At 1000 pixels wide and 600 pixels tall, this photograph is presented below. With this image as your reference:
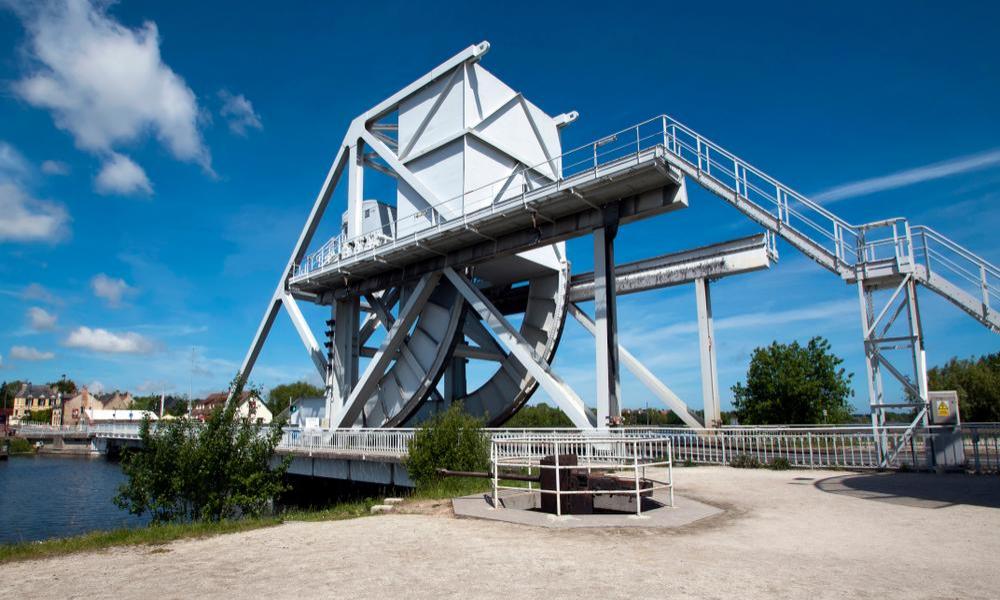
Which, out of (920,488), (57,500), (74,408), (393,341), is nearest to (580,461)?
(920,488)

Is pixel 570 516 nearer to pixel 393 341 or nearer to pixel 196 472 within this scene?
pixel 196 472

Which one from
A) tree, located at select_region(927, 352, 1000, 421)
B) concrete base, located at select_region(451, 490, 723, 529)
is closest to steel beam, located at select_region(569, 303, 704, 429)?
concrete base, located at select_region(451, 490, 723, 529)

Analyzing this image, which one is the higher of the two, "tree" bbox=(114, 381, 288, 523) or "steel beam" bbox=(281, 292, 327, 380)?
"steel beam" bbox=(281, 292, 327, 380)

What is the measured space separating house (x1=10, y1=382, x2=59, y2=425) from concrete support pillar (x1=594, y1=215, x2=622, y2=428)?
128 metres

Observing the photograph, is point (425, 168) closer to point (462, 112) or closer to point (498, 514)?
point (462, 112)

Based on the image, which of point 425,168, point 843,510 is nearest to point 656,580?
point 843,510

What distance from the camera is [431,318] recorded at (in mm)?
27797

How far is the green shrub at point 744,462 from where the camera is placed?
17469 millimetres

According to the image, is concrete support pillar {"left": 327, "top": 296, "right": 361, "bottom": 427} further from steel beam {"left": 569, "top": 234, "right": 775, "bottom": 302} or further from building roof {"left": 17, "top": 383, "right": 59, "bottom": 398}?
building roof {"left": 17, "top": 383, "right": 59, "bottom": 398}

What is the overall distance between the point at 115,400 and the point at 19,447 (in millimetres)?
56803

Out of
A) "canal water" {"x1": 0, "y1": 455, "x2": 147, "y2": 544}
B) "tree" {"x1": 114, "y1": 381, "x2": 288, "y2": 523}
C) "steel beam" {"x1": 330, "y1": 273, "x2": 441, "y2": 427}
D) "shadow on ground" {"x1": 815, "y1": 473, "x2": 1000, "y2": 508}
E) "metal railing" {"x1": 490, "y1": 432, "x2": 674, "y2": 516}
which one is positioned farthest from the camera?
"steel beam" {"x1": 330, "y1": 273, "x2": 441, "y2": 427}

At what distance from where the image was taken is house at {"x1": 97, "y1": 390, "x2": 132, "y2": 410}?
4577 inches

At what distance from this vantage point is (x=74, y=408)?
105 meters

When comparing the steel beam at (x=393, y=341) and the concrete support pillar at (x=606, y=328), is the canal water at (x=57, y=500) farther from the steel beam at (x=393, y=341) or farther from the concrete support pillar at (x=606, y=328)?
the concrete support pillar at (x=606, y=328)
